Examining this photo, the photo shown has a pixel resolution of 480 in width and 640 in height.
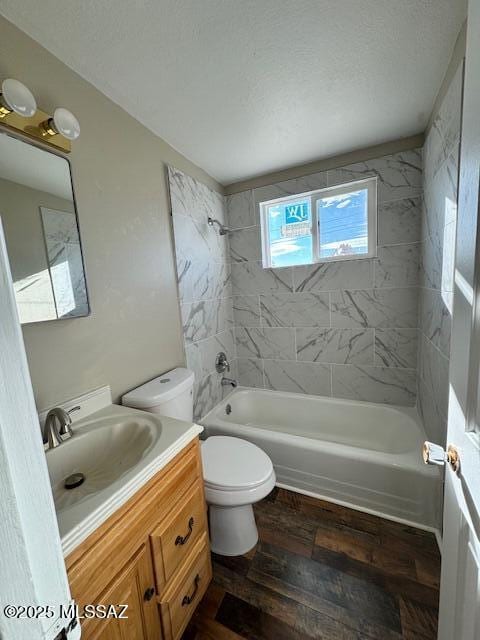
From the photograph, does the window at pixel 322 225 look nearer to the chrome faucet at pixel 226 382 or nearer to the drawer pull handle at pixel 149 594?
the chrome faucet at pixel 226 382

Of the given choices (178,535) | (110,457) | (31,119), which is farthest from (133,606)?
(31,119)

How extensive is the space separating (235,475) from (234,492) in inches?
3.0

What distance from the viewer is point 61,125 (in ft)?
3.19

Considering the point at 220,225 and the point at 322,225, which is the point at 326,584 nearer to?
the point at 322,225

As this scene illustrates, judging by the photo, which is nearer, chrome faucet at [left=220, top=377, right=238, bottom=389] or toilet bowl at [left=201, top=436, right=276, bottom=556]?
toilet bowl at [left=201, top=436, right=276, bottom=556]

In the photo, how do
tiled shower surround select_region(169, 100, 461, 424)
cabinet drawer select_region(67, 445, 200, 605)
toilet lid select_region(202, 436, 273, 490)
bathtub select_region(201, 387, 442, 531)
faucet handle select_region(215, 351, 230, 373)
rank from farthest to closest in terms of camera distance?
faucet handle select_region(215, 351, 230, 373) < tiled shower surround select_region(169, 100, 461, 424) < bathtub select_region(201, 387, 442, 531) < toilet lid select_region(202, 436, 273, 490) < cabinet drawer select_region(67, 445, 200, 605)

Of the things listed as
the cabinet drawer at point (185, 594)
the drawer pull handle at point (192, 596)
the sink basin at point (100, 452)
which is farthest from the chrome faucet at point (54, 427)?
the drawer pull handle at point (192, 596)

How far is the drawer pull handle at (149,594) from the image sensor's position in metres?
0.83

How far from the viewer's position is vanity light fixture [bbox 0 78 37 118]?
0.82m

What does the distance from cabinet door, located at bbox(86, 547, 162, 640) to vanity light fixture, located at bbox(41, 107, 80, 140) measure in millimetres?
1497

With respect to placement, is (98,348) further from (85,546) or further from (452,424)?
(452,424)

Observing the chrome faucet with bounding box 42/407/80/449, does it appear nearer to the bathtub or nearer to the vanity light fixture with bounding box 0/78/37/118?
the vanity light fixture with bounding box 0/78/37/118

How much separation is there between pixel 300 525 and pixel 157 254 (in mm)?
1805

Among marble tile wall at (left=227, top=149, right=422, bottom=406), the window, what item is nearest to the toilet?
marble tile wall at (left=227, top=149, right=422, bottom=406)
